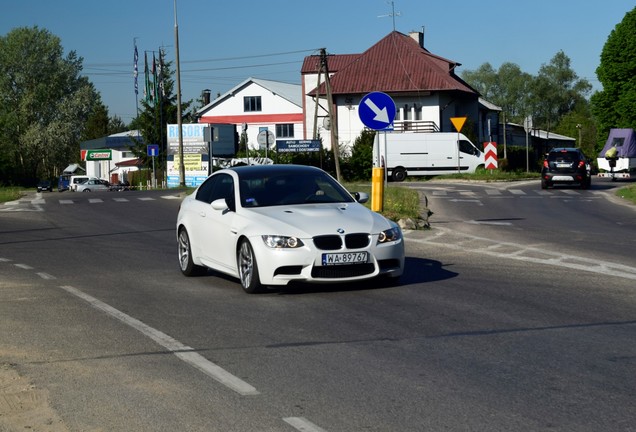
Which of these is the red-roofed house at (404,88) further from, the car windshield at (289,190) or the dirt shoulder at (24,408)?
the dirt shoulder at (24,408)

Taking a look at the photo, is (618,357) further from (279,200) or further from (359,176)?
(359,176)

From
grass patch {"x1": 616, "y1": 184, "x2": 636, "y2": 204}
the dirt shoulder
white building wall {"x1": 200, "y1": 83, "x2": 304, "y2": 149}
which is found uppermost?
white building wall {"x1": 200, "y1": 83, "x2": 304, "y2": 149}

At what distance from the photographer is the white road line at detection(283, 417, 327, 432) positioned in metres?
5.46

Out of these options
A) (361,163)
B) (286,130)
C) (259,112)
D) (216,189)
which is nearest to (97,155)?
(259,112)

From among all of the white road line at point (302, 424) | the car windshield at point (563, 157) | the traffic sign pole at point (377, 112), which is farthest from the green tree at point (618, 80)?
the white road line at point (302, 424)

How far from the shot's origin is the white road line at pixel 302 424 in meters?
5.46

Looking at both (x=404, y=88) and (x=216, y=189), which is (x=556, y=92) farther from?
(x=216, y=189)

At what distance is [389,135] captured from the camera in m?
56.2

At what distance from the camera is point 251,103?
9344 centimetres

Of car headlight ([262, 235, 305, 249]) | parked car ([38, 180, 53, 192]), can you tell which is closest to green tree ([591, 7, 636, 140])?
parked car ([38, 180, 53, 192])

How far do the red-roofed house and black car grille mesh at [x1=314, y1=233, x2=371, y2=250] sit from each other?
60.9 m

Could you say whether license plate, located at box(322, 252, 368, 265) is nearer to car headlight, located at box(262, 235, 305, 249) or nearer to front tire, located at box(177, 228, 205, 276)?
car headlight, located at box(262, 235, 305, 249)

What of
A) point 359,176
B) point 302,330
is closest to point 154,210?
point 302,330

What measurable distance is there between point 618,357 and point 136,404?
340 cm
